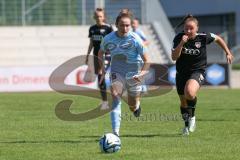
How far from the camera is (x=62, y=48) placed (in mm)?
35625

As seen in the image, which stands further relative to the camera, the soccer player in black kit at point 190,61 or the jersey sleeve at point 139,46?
the soccer player in black kit at point 190,61

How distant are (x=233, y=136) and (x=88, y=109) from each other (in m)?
6.68

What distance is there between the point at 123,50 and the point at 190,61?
49.6 inches

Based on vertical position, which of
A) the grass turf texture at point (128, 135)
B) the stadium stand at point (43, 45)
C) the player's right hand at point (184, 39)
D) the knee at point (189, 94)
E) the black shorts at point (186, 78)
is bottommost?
the stadium stand at point (43, 45)

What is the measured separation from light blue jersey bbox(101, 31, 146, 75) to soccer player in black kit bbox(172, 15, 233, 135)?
63 centimetres

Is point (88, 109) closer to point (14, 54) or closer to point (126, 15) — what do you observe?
point (126, 15)

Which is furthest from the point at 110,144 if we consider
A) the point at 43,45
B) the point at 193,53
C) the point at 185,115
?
the point at 43,45

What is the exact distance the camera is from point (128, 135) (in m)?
12.0

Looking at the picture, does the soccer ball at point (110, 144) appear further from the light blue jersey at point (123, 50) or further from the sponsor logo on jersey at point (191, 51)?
the sponsor logo on jersey at point (191, 51)

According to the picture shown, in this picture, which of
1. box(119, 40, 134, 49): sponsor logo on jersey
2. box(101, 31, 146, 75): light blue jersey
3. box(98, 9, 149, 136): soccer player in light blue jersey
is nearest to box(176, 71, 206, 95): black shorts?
box(98, 9, 149, 136): soccer player in light blue jersey

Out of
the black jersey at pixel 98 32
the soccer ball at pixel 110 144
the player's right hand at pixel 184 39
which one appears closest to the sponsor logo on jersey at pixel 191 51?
the player's right hand at pixel 184 39

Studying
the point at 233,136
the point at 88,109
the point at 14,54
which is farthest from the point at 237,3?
the point at 233,136

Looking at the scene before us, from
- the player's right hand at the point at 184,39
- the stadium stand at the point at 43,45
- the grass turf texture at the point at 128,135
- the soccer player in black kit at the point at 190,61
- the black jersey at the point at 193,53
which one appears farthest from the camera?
the stadium stand at the point at 43,45

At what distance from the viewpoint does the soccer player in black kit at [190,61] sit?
11820mm
